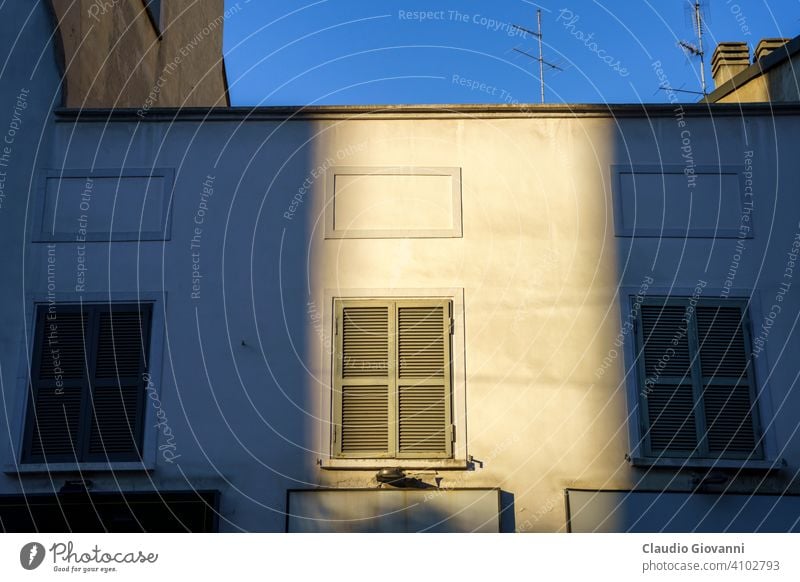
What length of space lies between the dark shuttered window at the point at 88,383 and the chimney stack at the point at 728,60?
1163 centimetres

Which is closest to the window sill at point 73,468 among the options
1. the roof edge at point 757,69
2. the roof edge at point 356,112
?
the roof edge at point 356,112

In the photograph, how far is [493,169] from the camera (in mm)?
12586

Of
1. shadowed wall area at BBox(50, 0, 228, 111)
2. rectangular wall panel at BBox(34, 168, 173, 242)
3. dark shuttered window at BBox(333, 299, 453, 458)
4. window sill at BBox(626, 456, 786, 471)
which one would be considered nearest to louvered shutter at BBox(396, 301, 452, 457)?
dark shuttered window at BBox(333, 299, 453, 458)

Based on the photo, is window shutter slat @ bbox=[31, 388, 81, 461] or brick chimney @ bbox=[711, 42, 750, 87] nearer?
window shutter slat @ bbox=[31, 388, 81, 461]

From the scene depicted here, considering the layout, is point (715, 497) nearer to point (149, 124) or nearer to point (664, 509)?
point (664, 509)

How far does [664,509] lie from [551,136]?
3.72 metres

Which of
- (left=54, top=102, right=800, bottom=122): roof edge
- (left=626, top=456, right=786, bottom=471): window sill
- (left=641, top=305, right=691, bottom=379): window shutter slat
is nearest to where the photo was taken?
(left=626, top=456, right=786, bottom=471): window sill

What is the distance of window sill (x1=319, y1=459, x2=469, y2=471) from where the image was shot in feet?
37.5

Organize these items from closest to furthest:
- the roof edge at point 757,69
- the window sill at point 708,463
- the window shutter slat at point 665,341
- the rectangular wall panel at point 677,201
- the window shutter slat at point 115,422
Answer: the window sill at point 708,463 → the window shutter slat at point 115,422 → the window shutter slat at point 665,341 → the rectangular wall panel at point 677,201 → the roof edge at point 757,69

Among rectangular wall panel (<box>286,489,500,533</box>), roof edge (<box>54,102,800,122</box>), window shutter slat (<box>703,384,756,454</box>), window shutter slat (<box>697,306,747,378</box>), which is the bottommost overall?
rectangular wall panel (<box>286,489,500,533</box>)

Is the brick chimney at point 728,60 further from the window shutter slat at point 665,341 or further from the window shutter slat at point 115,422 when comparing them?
the window shutter slat at point 115,422

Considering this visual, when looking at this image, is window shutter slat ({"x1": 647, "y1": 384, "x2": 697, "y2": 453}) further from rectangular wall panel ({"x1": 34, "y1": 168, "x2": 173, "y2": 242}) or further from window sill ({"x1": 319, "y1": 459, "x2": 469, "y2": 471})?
rectangular wall panel ({"x1": 34, "y1": 168, "x2": 173, "y2": 242})

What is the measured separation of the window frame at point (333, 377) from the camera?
1147cm

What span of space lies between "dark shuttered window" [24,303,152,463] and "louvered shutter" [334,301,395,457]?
1752 mm
